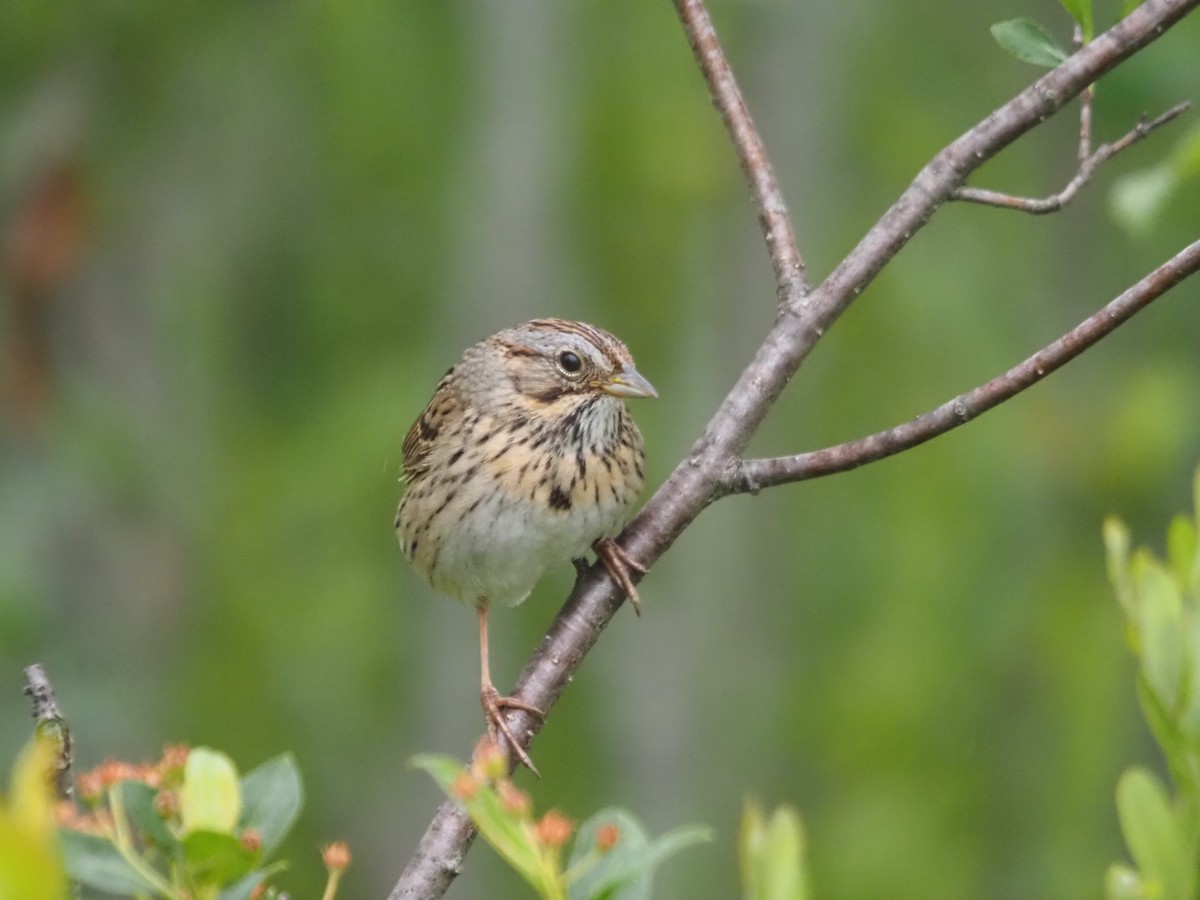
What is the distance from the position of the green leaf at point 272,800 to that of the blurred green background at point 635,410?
4185 mm

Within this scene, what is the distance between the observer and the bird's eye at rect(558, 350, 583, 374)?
4.51m

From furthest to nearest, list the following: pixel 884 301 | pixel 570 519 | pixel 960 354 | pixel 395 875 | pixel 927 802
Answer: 1. pixel 884 301
2. pixel 960 354
3. pixel 927 802
4. pixel 395 875
5. pixel 570 519

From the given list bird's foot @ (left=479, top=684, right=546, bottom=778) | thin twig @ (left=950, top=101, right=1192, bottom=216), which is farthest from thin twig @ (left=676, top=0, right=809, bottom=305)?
bird's foot @ (left=479, top=684, right=546, bottom=778)

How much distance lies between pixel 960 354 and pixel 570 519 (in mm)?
5251

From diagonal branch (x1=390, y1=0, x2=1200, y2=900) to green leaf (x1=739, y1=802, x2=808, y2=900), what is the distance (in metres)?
1.08

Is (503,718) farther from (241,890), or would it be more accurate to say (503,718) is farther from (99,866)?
(99,866)

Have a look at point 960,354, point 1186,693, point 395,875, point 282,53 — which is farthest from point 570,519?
point 960,354

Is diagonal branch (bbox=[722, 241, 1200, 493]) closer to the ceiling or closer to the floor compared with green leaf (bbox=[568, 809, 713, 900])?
closer to the ceiling

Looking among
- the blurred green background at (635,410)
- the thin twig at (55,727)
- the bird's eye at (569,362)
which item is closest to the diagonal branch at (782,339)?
the thin twig at (55,727)

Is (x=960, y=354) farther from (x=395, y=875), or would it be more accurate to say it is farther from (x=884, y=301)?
(x=395, y=875)

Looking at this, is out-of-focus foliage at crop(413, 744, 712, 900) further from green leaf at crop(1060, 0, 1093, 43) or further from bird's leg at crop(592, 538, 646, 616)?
green leaf at crop(1060, 0, 1093, 43)

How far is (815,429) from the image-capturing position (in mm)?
8664

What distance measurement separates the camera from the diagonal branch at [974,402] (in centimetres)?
233

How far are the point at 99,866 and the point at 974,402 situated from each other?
4.61 feet
